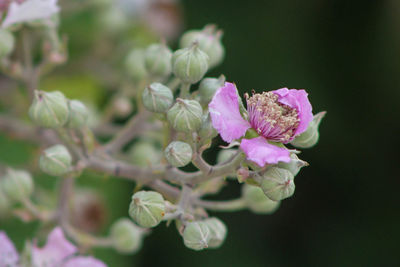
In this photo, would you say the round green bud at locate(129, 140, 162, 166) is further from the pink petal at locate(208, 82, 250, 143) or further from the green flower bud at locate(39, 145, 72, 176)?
the pink petal at locate(208, 82, 250, 143)

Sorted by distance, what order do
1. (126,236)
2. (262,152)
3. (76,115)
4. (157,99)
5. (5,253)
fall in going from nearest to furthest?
(262,152), (157,99), (76,115), (5,253), (126,236)

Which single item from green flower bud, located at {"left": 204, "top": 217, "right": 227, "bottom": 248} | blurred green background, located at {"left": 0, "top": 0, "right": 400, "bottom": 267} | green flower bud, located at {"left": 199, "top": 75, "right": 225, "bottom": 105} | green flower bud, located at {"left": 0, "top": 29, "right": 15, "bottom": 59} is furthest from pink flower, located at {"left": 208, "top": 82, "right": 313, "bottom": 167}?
blurred green background, located at {"left": 0, "top": 0, "right": 400, "bottom": 267}

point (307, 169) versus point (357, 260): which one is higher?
point (307, 169)

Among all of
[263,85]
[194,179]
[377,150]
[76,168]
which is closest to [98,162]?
[76,168]

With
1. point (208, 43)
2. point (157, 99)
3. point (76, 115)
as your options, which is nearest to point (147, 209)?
point (157, 99)

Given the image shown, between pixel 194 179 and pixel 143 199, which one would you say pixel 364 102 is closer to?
pixel 194 179

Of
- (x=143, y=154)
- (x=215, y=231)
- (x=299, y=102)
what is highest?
(x=299, y=102)

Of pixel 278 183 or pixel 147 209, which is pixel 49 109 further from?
pixel 278 183
